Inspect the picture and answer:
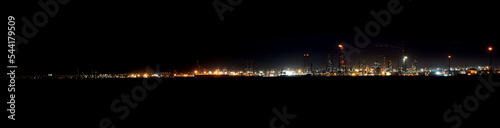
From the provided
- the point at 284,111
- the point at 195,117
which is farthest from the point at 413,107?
the point at 195,117

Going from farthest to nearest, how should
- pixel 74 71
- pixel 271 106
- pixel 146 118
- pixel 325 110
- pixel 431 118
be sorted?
pixel 74 71, pixel 271 106, pixel 325 110, pixel 146 118, pixel 431 118

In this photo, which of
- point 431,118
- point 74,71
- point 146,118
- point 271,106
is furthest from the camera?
point 74,71

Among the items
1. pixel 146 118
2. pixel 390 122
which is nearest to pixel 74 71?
pixel 146 118

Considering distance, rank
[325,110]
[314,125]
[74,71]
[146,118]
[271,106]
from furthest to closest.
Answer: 1. [74,71]
2. [271,106]
3. [325,110]
4. [146,118]
5. [314,125]

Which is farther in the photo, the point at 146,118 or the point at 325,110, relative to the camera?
the point at 325,110

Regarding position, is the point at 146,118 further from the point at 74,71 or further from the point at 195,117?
the point at 74,71

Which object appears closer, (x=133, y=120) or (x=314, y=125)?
(x=314, y=125)

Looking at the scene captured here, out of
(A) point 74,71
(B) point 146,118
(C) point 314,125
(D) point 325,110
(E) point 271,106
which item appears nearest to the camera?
(C) point 314,125

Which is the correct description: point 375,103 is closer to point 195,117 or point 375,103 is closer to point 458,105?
point 458,105
